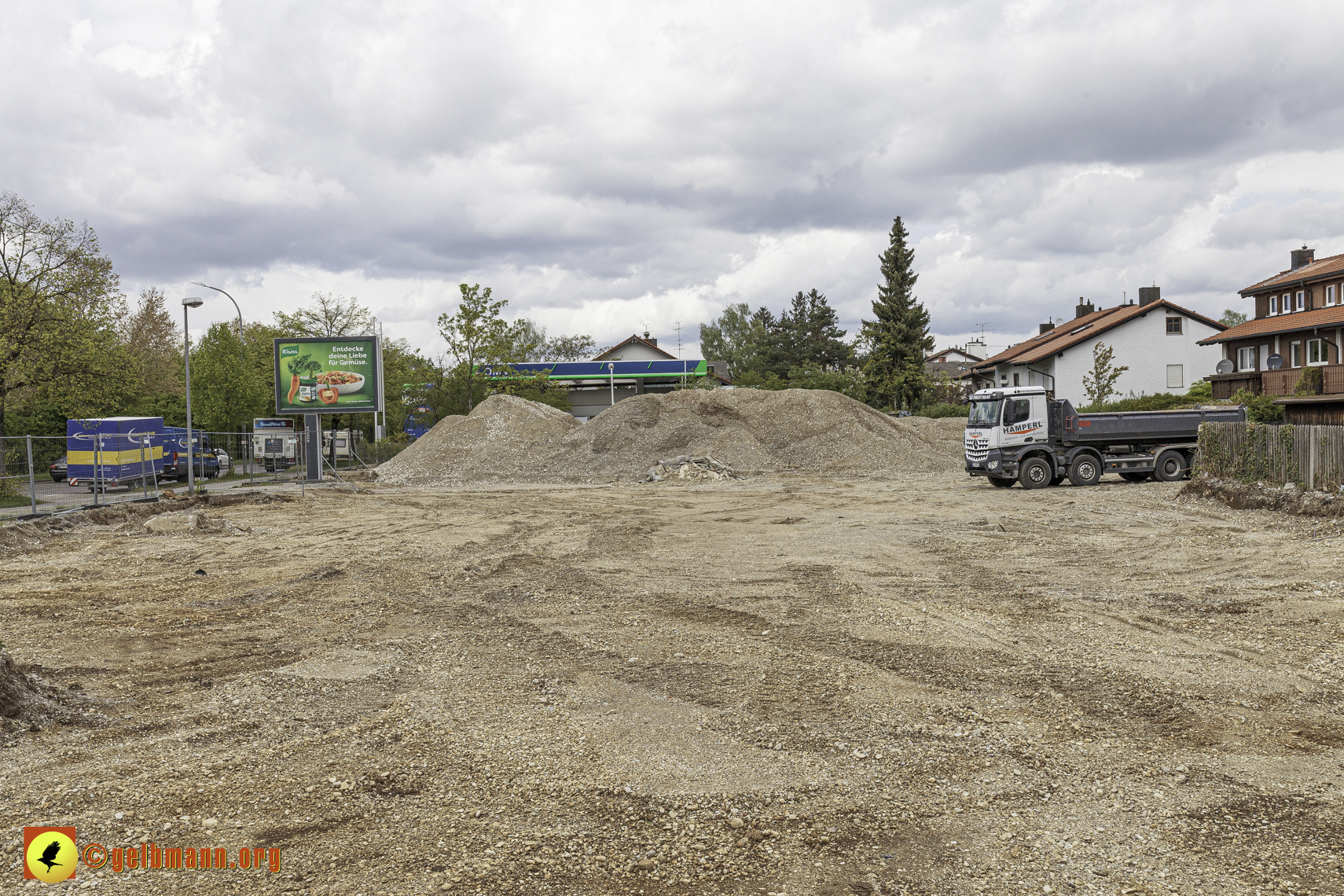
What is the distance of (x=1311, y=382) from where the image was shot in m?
35.0

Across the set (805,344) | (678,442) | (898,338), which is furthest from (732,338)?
(678,442)

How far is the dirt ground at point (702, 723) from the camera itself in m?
4.12

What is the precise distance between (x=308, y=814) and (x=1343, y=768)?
237 inches

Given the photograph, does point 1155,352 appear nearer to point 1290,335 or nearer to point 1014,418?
point 1290,335

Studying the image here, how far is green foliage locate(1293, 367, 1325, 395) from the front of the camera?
115 ft

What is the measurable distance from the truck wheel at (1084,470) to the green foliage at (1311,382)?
16.5m

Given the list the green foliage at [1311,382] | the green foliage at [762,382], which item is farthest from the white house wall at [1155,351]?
the green foliage at [762,382]

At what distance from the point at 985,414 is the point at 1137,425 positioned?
4.54 metres

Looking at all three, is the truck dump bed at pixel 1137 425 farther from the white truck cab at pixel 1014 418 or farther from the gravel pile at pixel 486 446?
the gravel pile at pixel 486 446

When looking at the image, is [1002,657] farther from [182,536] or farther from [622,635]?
[182,536]

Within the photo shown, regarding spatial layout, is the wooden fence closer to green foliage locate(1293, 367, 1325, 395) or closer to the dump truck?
the dump truck

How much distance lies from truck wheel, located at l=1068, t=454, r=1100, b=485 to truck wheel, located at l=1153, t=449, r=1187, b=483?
2042 millimetres

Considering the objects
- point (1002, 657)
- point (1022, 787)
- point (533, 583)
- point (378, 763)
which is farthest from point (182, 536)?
point (1022, 787)

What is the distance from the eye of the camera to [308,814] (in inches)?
180
